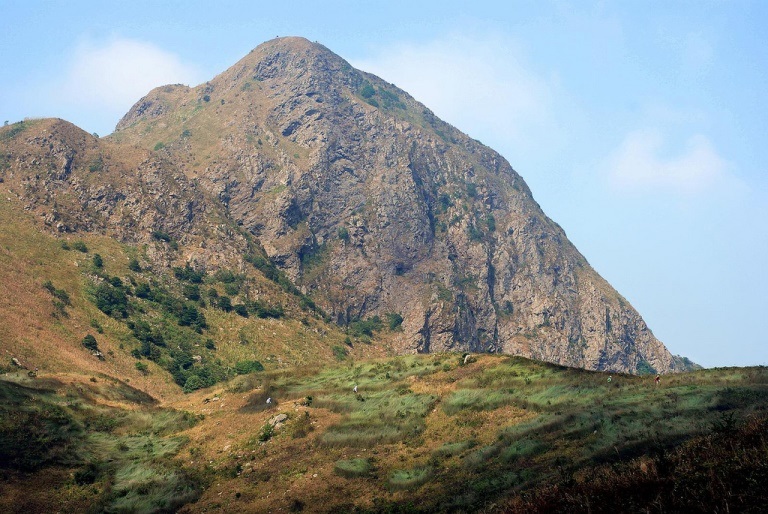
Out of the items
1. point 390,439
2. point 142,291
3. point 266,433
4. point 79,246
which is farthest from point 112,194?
point 390,439

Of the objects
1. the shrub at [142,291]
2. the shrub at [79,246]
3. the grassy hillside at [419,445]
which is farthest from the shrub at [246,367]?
the grassy hillside at [419,445]

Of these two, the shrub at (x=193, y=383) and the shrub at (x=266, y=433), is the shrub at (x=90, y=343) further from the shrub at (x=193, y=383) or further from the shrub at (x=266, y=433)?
the shrub at (x=266, y=433)

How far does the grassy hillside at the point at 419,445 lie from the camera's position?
1808 centimetres

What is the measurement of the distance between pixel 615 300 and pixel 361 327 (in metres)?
97.8

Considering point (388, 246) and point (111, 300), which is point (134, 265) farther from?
point (388, 246)

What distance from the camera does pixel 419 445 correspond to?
3684 centimetres

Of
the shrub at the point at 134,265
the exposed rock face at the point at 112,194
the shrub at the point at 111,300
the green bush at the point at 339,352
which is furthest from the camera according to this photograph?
the green bush at the point at 339,352

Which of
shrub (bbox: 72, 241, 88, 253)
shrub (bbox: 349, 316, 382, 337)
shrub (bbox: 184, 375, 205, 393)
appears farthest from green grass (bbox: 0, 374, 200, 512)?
shrub (bbox: 349, 316, 382, 337)

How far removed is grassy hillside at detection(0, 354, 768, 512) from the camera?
18.1 m

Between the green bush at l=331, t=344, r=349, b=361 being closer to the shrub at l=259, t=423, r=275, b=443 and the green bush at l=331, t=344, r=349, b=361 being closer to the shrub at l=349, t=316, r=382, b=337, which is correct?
the shrub at l=349, t=316, r=382, b=337

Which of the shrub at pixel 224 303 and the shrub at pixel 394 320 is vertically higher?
the shrub at pixel 394 320

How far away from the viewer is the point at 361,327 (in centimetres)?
15425

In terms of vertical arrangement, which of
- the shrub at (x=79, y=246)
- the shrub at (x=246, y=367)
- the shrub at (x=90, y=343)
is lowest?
the shrub at (x=246, y=367)

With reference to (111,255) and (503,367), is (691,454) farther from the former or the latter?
(111,255)
